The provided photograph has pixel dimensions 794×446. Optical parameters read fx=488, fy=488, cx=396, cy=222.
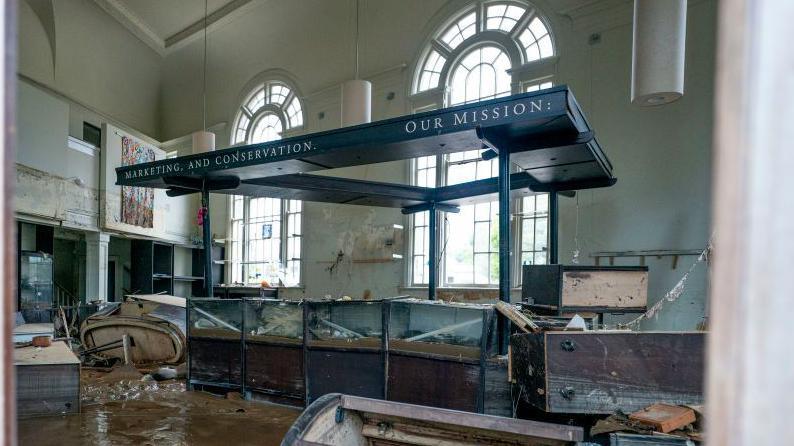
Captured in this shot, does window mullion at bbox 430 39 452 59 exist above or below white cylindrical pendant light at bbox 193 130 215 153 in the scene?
above

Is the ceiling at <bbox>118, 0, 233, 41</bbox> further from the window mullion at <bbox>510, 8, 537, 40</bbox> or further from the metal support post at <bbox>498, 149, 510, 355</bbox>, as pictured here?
the metal support post at <bbox>498, 149, 510, 355</bbox>

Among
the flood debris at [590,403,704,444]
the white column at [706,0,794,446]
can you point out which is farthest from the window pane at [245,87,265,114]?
the white column at [706,0,794,446]

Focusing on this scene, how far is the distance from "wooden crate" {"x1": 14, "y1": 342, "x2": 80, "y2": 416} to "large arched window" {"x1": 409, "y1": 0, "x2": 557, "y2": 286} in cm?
672

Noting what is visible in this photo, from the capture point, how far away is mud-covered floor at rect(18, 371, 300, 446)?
4738 mm

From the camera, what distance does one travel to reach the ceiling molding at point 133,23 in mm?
14156

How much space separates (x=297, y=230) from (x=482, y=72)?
661 centimetres

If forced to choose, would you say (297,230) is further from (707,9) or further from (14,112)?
(14,112)

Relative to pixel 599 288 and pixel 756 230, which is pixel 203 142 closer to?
pixel 599 288

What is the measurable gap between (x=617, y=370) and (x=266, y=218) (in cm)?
1285

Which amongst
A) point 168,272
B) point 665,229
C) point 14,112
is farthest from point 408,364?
point 168,272

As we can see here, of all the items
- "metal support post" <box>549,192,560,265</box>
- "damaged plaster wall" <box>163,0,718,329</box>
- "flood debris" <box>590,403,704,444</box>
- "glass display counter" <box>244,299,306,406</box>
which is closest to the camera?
"flood debris" <box>590,403,704,444</box>

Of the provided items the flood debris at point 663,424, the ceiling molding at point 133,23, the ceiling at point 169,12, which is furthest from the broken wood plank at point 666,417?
the ceiling molding at point 133,23

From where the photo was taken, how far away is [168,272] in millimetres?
14922

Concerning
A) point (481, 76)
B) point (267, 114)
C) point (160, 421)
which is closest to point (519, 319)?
point (160, 421)
